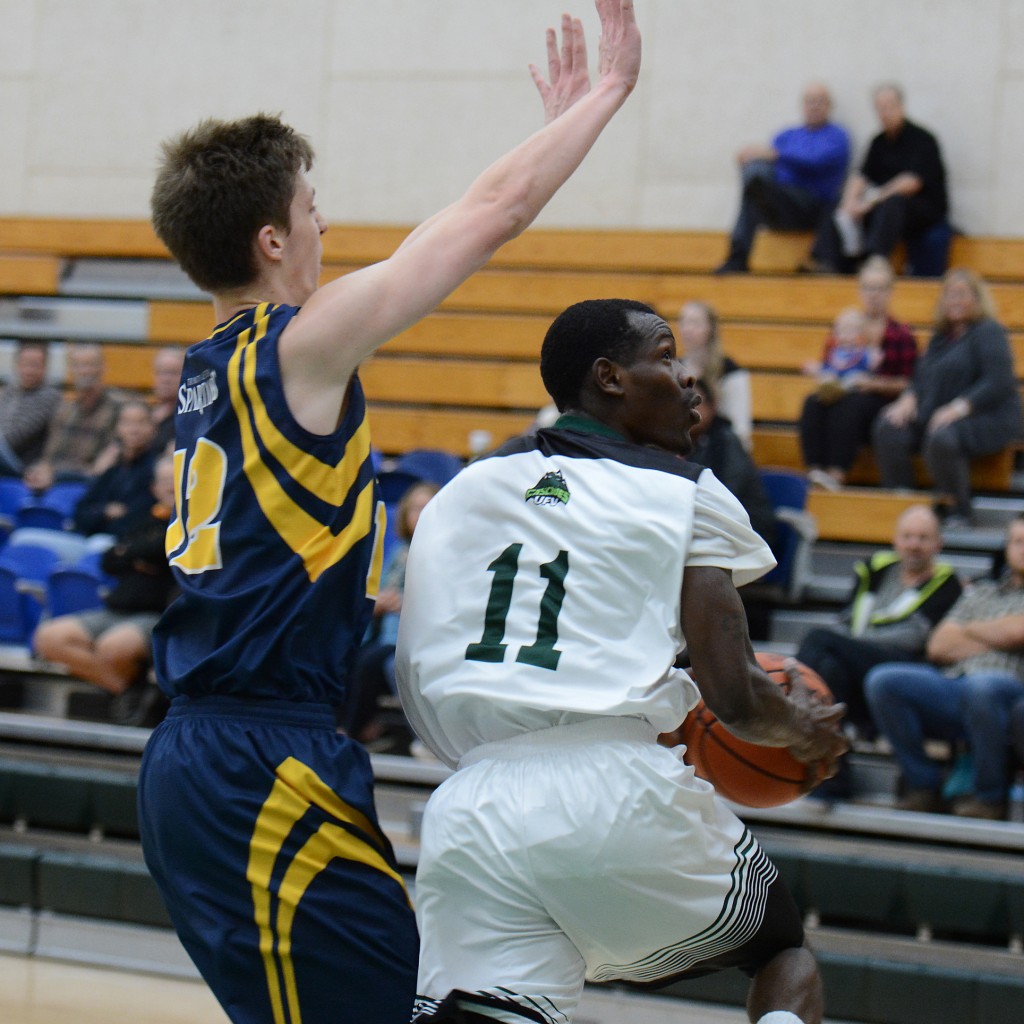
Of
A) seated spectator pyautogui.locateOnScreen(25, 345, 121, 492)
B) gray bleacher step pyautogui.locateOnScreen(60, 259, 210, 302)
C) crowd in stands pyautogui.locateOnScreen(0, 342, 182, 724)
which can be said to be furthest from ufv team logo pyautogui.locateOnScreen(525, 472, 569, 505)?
gray bleacher step pyautogui.locateOnScreen(60, 259, 210, 302)

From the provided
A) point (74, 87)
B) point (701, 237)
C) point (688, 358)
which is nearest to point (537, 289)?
point (701, 237)

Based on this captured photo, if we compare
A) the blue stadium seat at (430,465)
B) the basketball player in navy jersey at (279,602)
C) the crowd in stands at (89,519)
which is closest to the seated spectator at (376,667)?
the crowd in stands at (89,519)

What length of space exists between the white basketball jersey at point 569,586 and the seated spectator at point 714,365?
4521mm

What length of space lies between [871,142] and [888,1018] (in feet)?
19.6

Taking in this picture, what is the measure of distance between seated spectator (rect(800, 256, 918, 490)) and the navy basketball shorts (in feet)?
18.3

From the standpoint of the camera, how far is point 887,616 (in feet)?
19.6

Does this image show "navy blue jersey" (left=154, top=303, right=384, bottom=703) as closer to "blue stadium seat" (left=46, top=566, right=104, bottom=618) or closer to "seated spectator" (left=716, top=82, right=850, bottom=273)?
"blue stadium seat" (left=46, top=566, right=104, bottom=618)

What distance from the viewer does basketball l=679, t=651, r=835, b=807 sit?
283 cm

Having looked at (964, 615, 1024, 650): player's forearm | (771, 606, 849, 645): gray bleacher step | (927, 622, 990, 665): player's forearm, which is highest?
(964, 615, 1024, 650): player's forearm

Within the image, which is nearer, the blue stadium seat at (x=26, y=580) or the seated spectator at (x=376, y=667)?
the seated spectator at (x=376, y=667)

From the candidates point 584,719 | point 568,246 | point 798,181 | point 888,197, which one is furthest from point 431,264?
point 568,246

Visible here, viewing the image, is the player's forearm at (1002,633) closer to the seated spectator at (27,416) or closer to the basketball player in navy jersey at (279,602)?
the basketball player in navy jersey at (279,602)

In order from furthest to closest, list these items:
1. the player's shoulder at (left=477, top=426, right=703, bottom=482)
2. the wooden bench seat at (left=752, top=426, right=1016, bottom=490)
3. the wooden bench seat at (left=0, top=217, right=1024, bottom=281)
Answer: the wooden bench seat at (left=0, top=217, right=1024, bottom=281), the wooden bench seat at (left=752, top=426, right=1016, bottom=490), the player's shoulder at (left=477, top=426, right=703, bottom=482)

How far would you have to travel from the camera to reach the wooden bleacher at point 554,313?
870 centimetres
